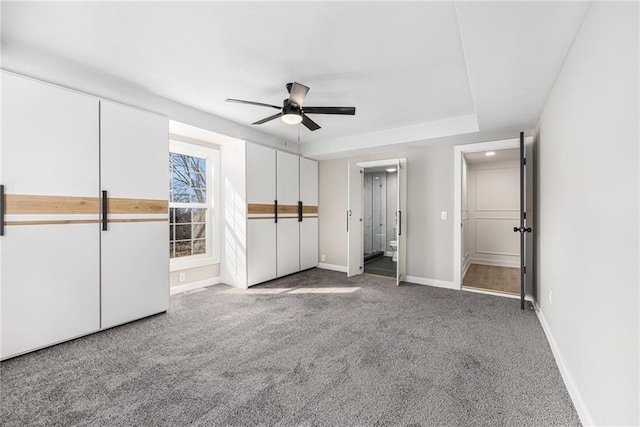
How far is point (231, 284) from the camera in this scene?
4426 millimetres

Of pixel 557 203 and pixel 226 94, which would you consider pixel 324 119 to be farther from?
pixel 557 203

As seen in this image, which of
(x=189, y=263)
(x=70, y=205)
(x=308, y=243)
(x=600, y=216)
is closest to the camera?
(x=600, y=216)

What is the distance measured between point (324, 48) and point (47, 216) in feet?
9.02

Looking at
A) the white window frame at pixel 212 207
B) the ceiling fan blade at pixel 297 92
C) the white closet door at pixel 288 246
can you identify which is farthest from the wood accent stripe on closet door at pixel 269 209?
the ceiling fan blade at pixel 297 92

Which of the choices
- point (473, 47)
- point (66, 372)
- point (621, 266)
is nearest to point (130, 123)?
point (66, 372)

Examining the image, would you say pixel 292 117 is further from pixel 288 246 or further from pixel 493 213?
pixel 493 213

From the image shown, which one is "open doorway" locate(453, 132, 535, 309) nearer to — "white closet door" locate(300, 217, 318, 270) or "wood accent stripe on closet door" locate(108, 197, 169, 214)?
"white closet door" locate(300, 217, 318, 270)

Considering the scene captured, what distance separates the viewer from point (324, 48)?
7.47ft

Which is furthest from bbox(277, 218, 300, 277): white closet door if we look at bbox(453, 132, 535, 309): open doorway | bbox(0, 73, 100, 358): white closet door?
bbox(453, 132, 535, 309): open doorway

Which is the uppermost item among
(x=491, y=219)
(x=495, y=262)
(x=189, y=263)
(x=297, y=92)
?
(x=297, y=92)

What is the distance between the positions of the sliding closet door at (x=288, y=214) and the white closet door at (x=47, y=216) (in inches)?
103

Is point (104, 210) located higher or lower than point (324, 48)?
lower

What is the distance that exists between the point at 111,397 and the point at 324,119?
145 inches

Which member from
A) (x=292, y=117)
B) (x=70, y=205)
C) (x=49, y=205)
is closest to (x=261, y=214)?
(x=292, y=117)
